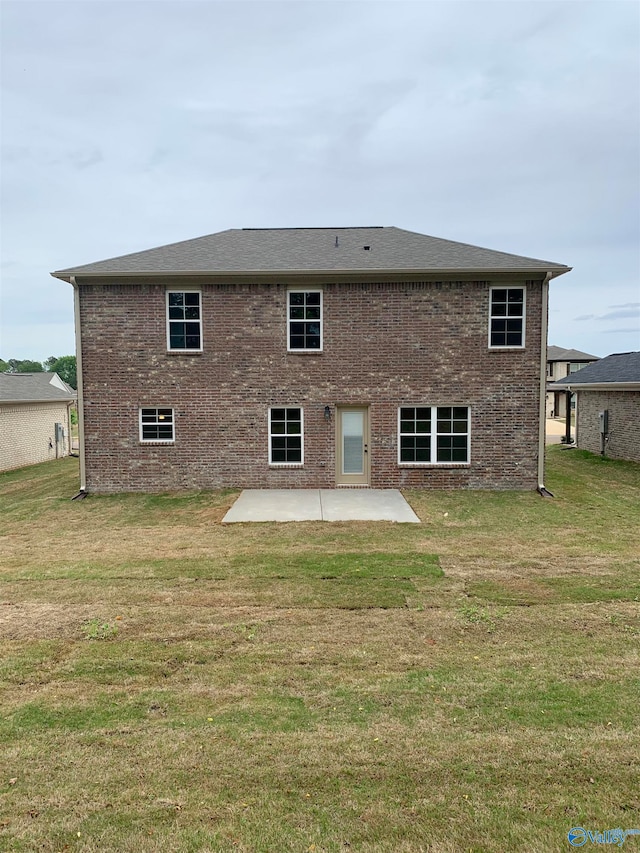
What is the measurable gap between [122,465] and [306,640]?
31.4ft

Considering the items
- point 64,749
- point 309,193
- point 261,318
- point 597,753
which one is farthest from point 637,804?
point 309,193

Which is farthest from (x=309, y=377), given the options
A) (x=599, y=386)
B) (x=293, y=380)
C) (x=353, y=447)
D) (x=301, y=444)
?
(x=599, y=386)

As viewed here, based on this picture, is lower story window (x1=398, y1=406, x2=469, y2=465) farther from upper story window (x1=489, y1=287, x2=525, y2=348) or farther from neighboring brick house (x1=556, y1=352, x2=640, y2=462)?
neighboring brick house (x1=556, y1=352, x2=640, y2=462)

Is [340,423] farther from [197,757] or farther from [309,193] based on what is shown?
[309,193]

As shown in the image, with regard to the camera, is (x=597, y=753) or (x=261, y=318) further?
(x=261, y=318)

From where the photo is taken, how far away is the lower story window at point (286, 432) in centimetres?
1327

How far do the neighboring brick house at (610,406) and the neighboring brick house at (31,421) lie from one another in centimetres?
2219

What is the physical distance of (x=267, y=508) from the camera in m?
11.3

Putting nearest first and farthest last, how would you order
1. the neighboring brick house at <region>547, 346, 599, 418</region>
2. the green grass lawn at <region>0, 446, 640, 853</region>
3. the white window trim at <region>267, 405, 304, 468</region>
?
1. the green grass lawn at <region>0, 446, 640, 853</region>
2. the white window trim at <region>267, 405, 304, 468</region>
3. the neighboring brick house at <region>547, 346, 599, 418</region>

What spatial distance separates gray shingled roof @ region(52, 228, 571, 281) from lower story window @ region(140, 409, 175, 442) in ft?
11.6

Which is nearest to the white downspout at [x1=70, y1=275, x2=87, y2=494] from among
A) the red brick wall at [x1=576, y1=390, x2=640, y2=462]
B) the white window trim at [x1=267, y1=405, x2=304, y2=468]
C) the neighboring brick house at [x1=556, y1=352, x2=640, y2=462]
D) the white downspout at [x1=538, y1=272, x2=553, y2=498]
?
the white window trim at [x1=267, y1=405, x2=304, y2=468]

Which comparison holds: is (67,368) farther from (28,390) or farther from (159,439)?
(159,439)

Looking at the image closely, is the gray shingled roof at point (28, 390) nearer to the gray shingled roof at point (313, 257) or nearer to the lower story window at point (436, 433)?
the gray shingled roof at point (313, 257)

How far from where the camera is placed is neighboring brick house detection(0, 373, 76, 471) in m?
19.1
